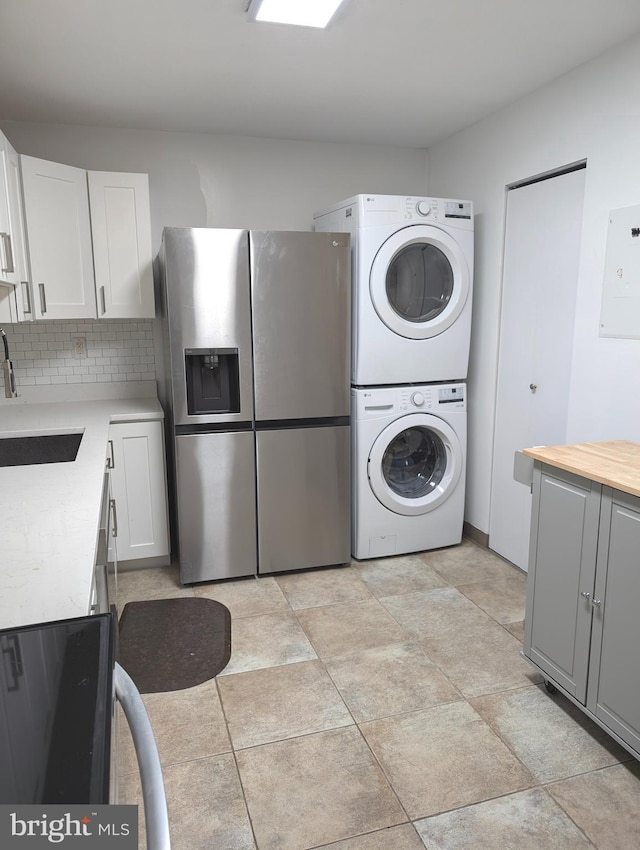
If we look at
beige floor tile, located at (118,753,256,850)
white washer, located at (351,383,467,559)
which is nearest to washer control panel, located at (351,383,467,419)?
white washer, located at (351,383,467,559)

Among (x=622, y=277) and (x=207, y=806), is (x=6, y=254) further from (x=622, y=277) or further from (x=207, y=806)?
(x=622, y=277)

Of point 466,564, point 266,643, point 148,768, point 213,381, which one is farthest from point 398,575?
point 148,768

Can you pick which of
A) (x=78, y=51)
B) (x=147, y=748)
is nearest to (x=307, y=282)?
(x=78, y=51)

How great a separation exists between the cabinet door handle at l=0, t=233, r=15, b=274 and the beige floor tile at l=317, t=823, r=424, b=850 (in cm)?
227

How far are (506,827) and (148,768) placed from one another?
55.7 inches

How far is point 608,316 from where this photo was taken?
2.53 metres

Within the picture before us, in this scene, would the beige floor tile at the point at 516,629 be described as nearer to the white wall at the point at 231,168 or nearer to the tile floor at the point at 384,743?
the tile floor at the point at 384,743

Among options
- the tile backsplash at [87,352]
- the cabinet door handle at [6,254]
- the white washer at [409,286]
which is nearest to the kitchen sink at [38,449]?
the cabinet door handle at [6,254]

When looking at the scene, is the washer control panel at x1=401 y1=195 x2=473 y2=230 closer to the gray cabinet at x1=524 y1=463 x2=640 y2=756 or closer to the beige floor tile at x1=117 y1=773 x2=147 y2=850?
the gray cabinet at x1=524 y1=463 x2=640 y2=756

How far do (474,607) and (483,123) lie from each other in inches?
101

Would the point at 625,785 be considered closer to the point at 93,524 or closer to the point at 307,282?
the point at 93,524

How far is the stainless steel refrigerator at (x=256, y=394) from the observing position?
290 cm

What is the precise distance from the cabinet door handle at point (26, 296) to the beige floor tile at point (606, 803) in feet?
9.25

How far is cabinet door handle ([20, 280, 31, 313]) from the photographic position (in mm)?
2817
